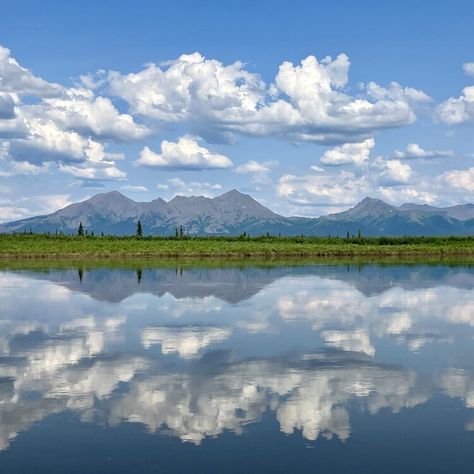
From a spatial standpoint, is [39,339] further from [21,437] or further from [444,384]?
[444,384]

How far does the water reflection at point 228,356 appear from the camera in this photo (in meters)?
19.6

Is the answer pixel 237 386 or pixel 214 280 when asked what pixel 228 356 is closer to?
pixel 237 386

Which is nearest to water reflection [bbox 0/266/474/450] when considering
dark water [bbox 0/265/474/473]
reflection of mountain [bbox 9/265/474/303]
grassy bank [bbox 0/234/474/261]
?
dark water [bbox 0/265/474/473]

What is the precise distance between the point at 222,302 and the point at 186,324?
1112 cm

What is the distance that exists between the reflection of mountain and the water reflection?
2.96 ft

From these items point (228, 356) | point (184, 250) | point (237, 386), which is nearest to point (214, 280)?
point (228, 356)

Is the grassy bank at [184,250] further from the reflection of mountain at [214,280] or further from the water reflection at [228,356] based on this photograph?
the water reflection at [228,356]

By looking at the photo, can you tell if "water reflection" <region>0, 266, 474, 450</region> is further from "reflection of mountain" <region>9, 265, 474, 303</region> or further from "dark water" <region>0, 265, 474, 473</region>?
"reflection of mountain" <region>9, 265, 474, 303</region>

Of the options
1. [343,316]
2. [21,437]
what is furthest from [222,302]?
[21,437]

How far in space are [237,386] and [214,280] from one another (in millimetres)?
45740

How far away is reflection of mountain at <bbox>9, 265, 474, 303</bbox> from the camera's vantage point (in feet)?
181

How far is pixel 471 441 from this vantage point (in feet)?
55.5

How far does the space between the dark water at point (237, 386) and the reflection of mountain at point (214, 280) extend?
6.94 m

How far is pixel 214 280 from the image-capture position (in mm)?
68375
